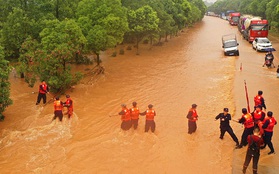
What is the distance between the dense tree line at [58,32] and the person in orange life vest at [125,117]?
5867 mm

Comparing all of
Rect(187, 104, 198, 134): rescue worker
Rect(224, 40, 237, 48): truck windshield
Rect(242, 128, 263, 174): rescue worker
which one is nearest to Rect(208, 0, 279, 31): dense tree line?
Rect(224, 40, 237, 48): truck windshield

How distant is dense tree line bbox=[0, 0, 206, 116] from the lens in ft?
58.0

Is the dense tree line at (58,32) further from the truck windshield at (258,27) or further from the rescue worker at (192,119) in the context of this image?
the truck windshield at (258,27)

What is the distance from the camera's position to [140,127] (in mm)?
13367

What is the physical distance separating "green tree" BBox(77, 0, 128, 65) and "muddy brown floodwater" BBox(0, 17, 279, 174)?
265cm

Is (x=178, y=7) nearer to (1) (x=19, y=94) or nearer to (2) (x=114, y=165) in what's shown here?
(1) (x=19, y=94)

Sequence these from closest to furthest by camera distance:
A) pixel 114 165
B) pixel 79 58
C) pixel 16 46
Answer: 1. pixel 114 165
2. pixel 16 46
3. pixel 79 58

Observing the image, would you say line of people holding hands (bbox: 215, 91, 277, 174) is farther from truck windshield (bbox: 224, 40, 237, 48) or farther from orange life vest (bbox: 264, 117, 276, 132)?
truck windshield (bbox: 224, 40, 237, 48)

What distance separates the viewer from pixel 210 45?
124 feet

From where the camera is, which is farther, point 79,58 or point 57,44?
point 79,58

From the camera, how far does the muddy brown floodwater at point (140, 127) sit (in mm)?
10766

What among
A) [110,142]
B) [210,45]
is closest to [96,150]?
[110,142]

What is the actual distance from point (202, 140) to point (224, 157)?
143 cm

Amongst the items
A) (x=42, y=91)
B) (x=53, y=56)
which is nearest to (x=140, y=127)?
(x=42, y=91)
